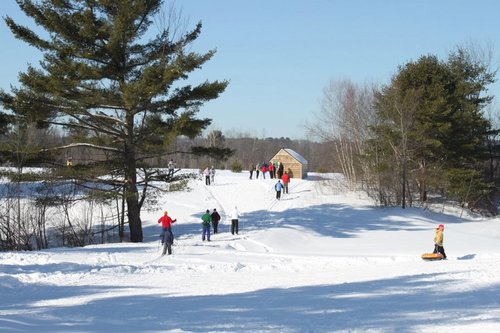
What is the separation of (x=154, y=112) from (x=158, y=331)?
17.3 m

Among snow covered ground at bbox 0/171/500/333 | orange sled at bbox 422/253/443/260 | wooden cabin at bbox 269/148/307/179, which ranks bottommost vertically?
orange sled at bbox 422/253/443/260

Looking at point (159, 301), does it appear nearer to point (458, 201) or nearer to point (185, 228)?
point (185, 228)

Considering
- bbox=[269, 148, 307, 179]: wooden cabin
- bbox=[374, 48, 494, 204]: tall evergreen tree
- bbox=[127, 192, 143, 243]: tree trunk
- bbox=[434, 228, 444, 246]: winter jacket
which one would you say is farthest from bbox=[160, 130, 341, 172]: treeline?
bbox=[434, 228, 444, 246]: winter jacket

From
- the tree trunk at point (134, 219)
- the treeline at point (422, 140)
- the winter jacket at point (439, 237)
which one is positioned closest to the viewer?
the winter jacket at point (439, 237)

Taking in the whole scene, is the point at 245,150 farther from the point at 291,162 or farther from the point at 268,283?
the point at 268,283

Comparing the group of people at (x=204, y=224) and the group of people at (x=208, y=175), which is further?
the group of people at (x=208, y=175)

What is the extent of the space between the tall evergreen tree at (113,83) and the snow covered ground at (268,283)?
4.53 meters

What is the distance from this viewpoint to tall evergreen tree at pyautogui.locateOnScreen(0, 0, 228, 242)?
22.8 m

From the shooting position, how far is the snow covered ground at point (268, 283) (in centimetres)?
905

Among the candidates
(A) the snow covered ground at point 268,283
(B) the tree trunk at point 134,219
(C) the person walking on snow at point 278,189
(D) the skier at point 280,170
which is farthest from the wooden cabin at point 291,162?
(B) the tree trunk at point 134,219

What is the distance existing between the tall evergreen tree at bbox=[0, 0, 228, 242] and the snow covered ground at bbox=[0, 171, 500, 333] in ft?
14.9

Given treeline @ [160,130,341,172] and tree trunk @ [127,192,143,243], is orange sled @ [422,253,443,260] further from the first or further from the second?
treeline @ [160,130,341,172]

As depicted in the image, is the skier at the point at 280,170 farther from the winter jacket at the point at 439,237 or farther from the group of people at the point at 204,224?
the winter jacket at the point at 439,237

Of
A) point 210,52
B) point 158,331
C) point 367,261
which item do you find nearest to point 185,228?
point 210,52
